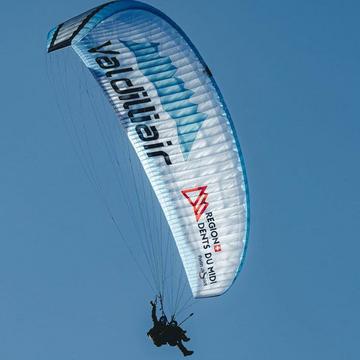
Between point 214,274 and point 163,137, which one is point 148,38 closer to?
point 163,137

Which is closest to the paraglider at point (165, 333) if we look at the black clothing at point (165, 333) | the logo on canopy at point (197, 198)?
the black clothing at point (165, 333)

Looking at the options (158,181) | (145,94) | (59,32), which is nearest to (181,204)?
(158,181)

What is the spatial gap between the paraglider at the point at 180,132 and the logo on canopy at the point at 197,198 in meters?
0.02

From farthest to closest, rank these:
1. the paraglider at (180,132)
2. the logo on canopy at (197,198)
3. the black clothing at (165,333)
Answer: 1. the logo on canopy at (197,198)
2. the black clothing at (165,333)
3. the paraglider at (180,132)

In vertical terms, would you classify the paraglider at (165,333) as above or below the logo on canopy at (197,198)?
below

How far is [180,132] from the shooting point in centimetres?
3291

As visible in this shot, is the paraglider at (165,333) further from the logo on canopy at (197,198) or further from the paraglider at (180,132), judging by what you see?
the logo on canopy at (197,198)

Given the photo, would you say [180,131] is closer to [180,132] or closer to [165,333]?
[180,132]

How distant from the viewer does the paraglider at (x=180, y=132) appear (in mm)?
32281

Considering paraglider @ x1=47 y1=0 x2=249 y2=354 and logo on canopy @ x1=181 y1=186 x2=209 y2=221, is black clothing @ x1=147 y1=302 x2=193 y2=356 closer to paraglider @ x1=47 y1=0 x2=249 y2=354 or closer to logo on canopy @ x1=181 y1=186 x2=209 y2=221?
paraglider @ x1=47 y1=0 x2=249 y2=354

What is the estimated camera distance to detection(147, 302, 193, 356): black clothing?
107ft

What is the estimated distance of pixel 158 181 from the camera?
109 feet

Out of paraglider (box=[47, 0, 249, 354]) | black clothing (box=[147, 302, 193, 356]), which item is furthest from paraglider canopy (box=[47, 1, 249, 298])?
black clothing (box=[147, 302, 193, 356])

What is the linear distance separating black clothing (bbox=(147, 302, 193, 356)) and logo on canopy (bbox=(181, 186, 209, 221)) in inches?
102
